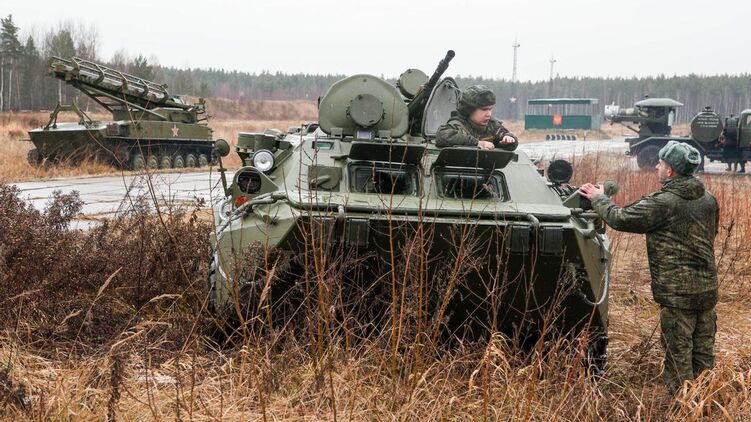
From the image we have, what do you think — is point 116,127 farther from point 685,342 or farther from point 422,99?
point 685,342

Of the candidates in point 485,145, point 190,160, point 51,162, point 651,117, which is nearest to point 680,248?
point 485,145

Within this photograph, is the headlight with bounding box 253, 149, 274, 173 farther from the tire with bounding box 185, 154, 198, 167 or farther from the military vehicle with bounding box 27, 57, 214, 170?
the tire with bounding box 185, 154, 198, 167

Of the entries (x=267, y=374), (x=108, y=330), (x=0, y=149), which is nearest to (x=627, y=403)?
(x=267, y=374)

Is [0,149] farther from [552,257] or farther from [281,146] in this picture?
[552,257]

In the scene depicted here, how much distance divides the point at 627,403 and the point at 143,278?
3.13m

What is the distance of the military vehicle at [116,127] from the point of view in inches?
714

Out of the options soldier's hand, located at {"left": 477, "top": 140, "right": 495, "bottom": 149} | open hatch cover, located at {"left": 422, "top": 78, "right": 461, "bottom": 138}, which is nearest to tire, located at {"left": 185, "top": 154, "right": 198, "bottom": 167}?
open hatch cover, located at {"left": 422, "top": 78, "right": 461, "bottom": 138}

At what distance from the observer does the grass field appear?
11.8 feet

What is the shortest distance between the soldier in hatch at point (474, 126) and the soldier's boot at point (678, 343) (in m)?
1.78

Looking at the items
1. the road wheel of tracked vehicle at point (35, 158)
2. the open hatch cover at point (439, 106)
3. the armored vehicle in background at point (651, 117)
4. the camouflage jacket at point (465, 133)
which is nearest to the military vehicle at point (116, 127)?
the road wheel of tracked vehicle at point (35, 158)

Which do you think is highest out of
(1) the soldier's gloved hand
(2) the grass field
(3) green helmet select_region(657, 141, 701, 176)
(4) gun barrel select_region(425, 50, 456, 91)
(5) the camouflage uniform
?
Result: (4) gun barrel select_region(425, 50, 456, 91)

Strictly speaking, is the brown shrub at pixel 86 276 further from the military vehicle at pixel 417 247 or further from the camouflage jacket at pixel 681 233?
the camouflage jacket at pixel 681 233

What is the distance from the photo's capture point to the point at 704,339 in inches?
176

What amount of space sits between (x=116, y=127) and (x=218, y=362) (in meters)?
15.2
